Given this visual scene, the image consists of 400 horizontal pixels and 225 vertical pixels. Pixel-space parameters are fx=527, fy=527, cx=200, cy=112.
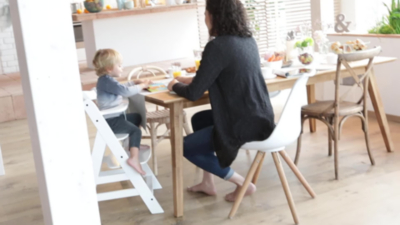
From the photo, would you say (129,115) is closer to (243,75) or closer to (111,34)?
(243,75)

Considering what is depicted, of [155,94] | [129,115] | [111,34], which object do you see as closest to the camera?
[155,94]

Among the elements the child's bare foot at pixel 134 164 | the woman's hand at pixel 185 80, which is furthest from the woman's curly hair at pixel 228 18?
the child's bare foot at pixel 134 164

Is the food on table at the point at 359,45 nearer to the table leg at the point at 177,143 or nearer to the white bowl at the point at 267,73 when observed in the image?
the white bowl at the point at 267,73

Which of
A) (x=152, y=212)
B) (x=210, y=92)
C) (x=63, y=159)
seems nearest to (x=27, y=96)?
(x=63, y=159)

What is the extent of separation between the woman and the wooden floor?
36 cm

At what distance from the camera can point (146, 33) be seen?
6.88m

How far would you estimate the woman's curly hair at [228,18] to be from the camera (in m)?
2.71

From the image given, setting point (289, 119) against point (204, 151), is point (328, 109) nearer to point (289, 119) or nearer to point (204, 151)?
point (289, 119)

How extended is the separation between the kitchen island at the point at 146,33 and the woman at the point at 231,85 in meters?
3.83

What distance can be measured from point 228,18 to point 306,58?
2.83ft

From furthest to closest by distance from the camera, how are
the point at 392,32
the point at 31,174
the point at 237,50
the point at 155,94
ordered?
1. the point at 392,32
2. the point at 31,174
3. the point at 155,94
4. the point at 237,50

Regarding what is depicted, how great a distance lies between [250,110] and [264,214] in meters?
0.57

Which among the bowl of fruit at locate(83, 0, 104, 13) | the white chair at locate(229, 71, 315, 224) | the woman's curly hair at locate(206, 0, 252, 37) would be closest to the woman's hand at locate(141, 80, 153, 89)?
the woman's curly hair at locate(206, 0, 252, 37)

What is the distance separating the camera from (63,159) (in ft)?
6.14
